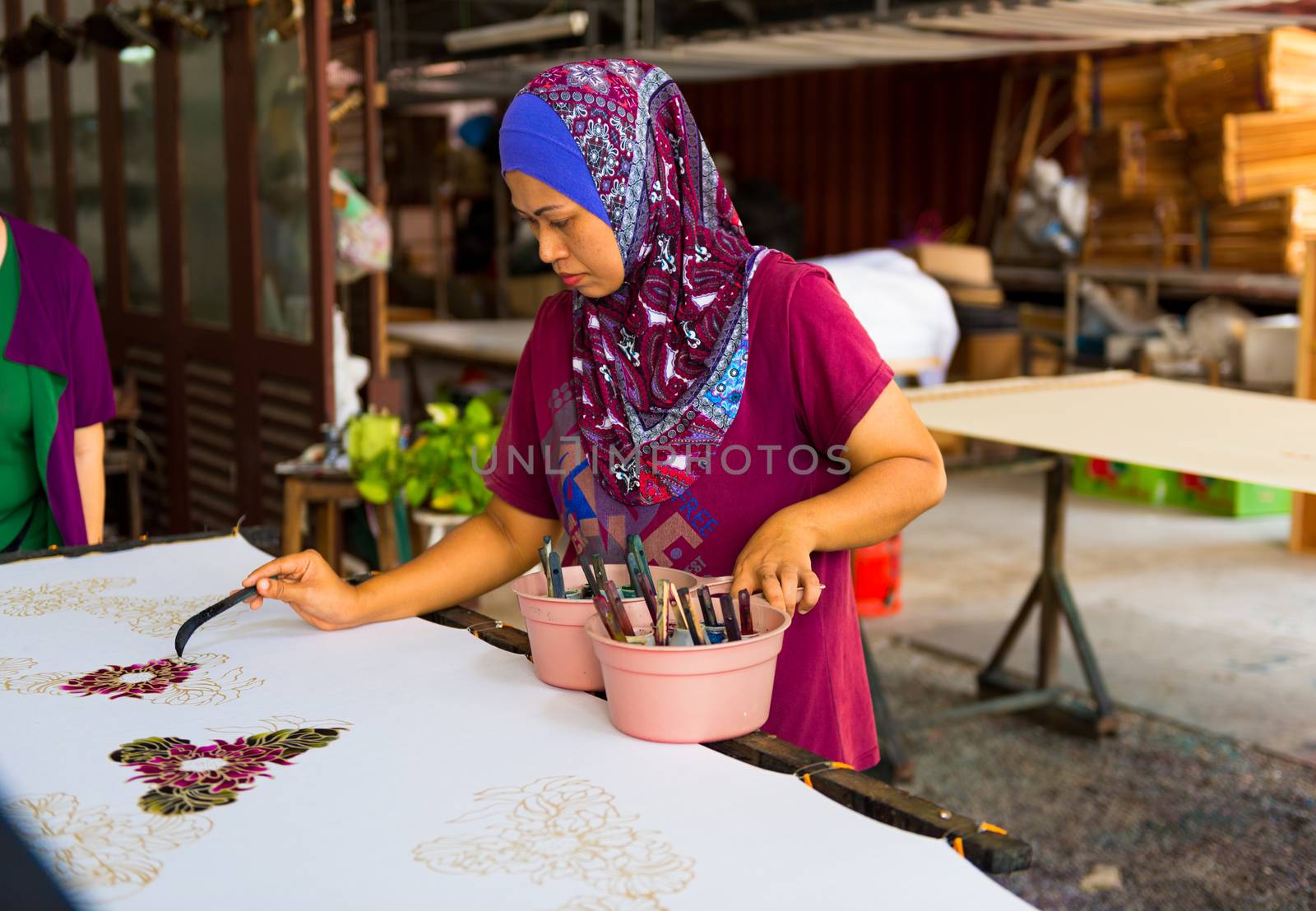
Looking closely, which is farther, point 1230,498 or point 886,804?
point 1230,498

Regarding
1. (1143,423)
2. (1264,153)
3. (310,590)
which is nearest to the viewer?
(310,590)

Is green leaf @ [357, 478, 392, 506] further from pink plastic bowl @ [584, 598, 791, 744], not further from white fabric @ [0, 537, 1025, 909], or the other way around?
pink plastic bowl @ [584, 598, 791, 744]

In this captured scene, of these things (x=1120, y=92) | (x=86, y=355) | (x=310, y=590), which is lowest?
(x=310, y=590)

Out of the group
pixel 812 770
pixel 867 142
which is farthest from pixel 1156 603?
pixel 867 142

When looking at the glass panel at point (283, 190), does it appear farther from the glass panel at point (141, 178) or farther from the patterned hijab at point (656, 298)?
the patterned hijab at point (656, 298)

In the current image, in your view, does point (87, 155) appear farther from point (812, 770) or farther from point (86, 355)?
point (812, 770)

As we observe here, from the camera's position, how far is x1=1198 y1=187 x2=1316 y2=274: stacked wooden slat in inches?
278

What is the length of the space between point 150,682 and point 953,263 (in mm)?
7361

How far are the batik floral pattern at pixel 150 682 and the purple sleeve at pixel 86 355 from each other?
0.93 metres

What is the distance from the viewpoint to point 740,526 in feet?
5.69

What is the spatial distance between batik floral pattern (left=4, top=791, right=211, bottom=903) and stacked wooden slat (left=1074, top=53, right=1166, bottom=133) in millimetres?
7524

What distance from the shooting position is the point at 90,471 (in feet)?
8.59

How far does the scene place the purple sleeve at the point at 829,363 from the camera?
1.64 m

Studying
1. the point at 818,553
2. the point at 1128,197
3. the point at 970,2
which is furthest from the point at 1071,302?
the point at 818,553
